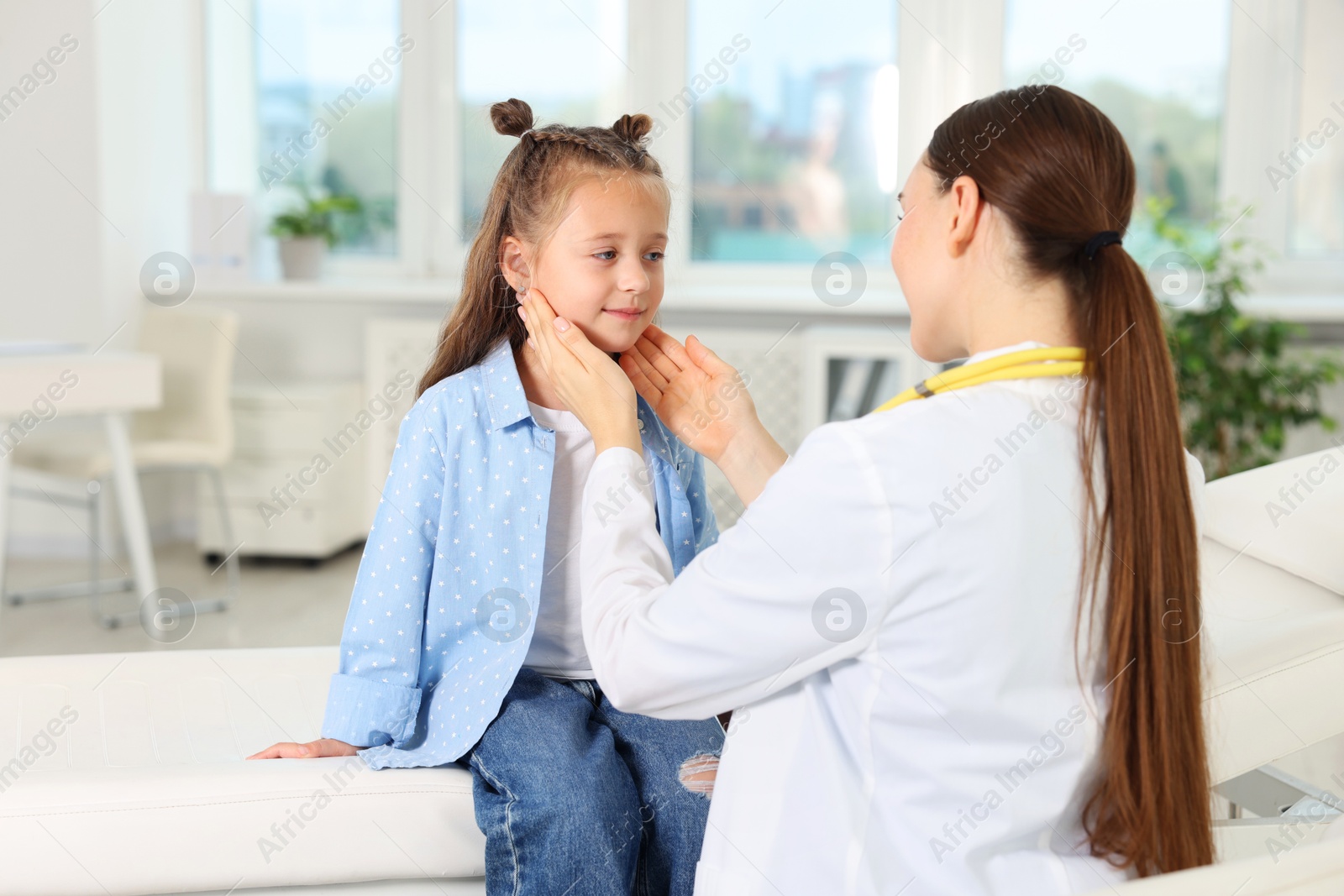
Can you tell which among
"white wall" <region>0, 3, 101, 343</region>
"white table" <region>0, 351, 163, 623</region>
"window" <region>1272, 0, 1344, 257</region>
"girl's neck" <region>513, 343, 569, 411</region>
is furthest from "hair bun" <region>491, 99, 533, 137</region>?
"window" <region>1272, 0, 1344, 257</region>

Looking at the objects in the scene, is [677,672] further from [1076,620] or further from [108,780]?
[108,780]

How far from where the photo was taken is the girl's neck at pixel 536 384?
141 centimetres

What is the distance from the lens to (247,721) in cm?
141

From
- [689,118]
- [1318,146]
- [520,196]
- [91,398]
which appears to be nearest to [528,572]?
[520,196]

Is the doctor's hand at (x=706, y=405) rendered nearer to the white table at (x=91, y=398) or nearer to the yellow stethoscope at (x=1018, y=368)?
the yellow stethoscope at (x=1018, y=368)

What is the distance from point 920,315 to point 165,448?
9.79ft

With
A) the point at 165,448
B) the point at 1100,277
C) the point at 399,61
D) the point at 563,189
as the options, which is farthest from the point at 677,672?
the point at 399,61

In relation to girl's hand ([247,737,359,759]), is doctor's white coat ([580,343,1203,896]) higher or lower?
higher

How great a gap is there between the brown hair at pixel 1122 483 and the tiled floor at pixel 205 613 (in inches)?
100

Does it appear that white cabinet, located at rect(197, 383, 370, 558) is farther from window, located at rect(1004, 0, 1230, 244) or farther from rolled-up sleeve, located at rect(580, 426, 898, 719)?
rolled-up sleeve, located at rect(580, 426, 898, 719)

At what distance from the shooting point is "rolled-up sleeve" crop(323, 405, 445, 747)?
121 centimetres

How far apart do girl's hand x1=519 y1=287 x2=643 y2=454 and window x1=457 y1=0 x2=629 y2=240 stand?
312 centimetres

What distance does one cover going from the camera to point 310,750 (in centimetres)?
120

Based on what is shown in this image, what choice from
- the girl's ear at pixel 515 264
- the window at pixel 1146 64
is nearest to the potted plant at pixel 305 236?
the window at pixel 1146 64
